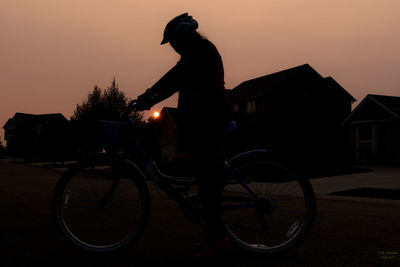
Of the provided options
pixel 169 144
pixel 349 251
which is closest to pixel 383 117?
pixel 169 144

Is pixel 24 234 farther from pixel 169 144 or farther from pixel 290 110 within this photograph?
pixel 169 144

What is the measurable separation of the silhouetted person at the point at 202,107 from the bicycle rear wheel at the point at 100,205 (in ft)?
1.71

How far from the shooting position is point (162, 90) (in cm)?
322

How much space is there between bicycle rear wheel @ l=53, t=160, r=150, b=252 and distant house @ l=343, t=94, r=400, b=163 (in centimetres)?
2398

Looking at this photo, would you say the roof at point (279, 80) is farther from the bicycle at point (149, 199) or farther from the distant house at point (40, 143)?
the bicycle at point (149, 199)

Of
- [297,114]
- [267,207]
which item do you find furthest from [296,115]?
[267,207]

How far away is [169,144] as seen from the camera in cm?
3897

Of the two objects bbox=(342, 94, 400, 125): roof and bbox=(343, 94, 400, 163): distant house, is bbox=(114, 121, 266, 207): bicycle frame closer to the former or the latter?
bbox=(343, 94, 400, 163): distant house

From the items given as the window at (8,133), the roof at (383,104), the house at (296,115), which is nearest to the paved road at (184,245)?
the house at (296,115)

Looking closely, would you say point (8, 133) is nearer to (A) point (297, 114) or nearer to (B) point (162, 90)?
(A) point (297, 114)

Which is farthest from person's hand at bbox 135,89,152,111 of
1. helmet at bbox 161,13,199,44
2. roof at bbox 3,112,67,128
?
roof at bbox 3,112,67,128

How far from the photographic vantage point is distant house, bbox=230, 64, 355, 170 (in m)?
27.0

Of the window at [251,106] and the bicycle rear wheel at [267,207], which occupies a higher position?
the window at [251,106]

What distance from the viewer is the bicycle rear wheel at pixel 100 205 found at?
3.22 meters
